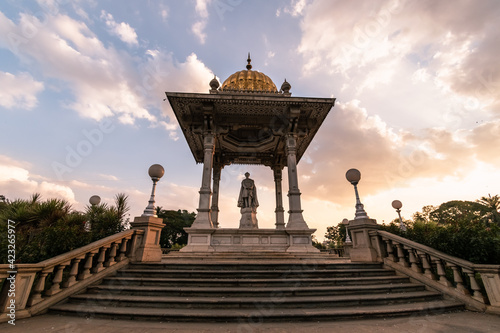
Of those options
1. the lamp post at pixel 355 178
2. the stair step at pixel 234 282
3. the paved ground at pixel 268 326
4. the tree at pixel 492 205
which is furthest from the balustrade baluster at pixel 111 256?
the tree at pixel 492 205

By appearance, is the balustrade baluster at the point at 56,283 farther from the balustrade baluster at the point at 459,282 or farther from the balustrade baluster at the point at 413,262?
the balustrade baluster at the point at 459,282

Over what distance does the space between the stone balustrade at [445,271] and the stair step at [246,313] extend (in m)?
0.70

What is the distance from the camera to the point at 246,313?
12.8 feet

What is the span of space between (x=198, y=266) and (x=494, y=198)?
194ft

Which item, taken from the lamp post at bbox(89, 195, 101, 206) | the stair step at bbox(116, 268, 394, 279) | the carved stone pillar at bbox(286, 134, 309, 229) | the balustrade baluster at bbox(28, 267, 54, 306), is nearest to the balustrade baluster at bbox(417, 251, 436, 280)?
the stair step at bbox(116, 268, 394, 279)

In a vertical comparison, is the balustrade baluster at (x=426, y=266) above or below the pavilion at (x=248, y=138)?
below

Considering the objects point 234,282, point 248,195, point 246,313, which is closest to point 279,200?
point 248,195

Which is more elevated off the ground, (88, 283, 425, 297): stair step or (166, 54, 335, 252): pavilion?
(166, 54, 335, 252): pavilion

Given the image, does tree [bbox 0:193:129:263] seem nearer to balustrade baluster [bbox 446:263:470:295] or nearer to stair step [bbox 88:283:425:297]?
stair step [bbox 88:283:425:297]

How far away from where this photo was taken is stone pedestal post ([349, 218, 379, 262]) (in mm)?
6926

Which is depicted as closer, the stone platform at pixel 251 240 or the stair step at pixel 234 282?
the stair step at pixel 234 282

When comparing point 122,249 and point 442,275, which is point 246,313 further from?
point 442,275

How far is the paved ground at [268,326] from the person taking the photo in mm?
3387

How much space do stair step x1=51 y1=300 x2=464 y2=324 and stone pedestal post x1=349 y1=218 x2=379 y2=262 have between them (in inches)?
101
